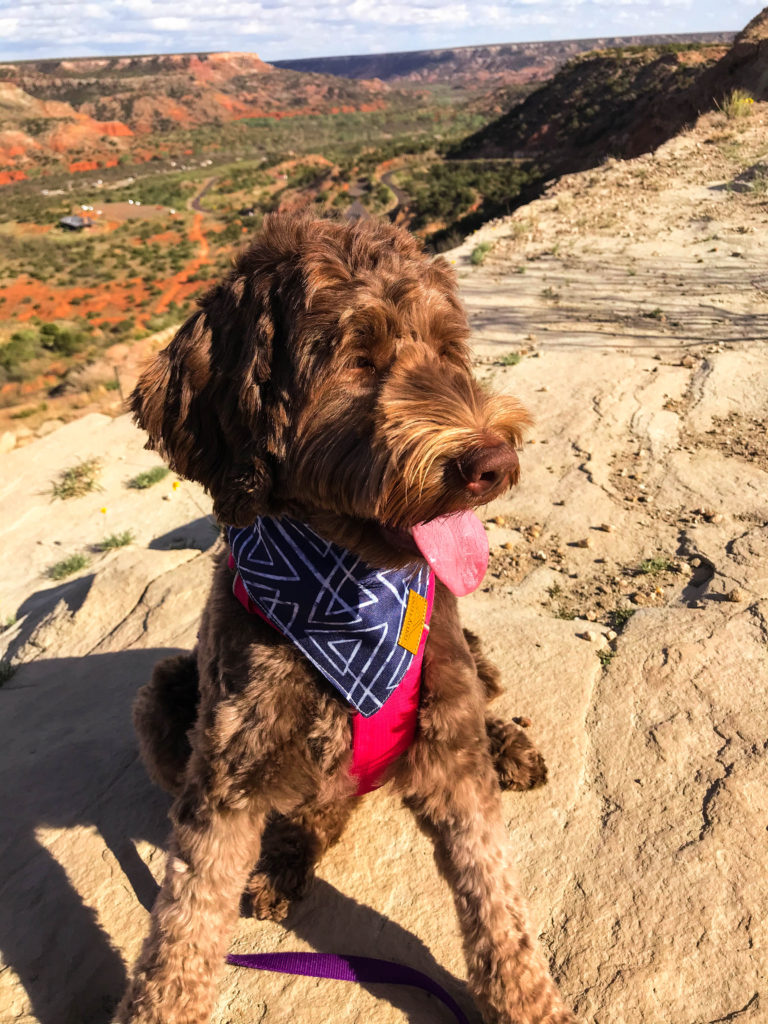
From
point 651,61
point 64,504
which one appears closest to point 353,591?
point 64,504

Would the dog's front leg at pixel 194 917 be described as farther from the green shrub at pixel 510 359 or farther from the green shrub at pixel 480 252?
the green shrub at pixel 480 252

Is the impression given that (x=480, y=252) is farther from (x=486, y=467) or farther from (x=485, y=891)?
(x=485, y=891)

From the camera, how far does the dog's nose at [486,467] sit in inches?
71.9

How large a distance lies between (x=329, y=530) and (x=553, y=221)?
36.0 feet

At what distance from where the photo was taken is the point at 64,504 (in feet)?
28.1

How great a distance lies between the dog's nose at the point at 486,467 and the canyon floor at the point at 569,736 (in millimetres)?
1601

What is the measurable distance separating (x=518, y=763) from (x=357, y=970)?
0.97 metres

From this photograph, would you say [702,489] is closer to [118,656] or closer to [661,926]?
[661,926]

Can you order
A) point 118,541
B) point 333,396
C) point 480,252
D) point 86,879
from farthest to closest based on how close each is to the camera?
point 480,252, point 118,541, point 86,879, point 333,396

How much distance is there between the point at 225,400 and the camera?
2.17 m

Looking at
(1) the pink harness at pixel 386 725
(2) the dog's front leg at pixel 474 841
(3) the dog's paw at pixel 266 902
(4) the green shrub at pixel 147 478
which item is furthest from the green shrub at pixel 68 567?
(2) the dog's front leg at pixel 474 841

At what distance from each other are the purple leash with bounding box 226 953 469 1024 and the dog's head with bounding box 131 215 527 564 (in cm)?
136

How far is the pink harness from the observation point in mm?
2326

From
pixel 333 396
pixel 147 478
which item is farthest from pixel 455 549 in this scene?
pixel 147 478
